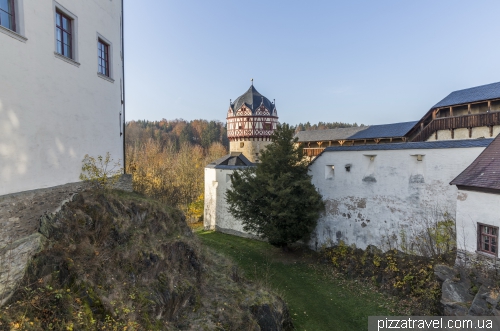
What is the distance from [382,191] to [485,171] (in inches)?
156

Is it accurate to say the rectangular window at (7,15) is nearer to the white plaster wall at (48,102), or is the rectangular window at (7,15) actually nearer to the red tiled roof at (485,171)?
the white plaster wall at (48,102)

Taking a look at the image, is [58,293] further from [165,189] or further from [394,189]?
[165,189]

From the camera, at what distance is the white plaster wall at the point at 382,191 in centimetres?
1048

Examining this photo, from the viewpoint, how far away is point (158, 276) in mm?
6762

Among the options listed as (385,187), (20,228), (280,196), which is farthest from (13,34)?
(385,187)

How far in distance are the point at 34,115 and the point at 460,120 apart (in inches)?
708

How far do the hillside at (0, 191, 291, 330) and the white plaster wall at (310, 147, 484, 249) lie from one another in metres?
6.38

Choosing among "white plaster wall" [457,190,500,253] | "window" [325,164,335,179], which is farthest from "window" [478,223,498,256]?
"window" [325,164,335,179]

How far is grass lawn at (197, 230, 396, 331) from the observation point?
8875mm

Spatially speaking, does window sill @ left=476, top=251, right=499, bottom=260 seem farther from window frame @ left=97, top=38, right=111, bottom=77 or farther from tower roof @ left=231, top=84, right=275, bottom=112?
tower roof @ left=231, top=84, right=275, bottom=112

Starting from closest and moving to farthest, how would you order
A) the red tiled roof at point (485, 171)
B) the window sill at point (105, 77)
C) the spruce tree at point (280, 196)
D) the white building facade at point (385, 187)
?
the red tiled roof at point (485, 171) → the window sill at point (105, 77) → the white building facade at point (385, 187) → the spruce tree at point (280, 196)

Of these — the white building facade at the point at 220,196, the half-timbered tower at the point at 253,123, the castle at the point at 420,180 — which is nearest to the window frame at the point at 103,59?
the castle at the point at 420,180

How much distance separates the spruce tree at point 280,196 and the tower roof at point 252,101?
49.8ft

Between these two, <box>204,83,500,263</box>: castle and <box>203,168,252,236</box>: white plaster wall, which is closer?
<box>204,83,500,263</box>: castle
